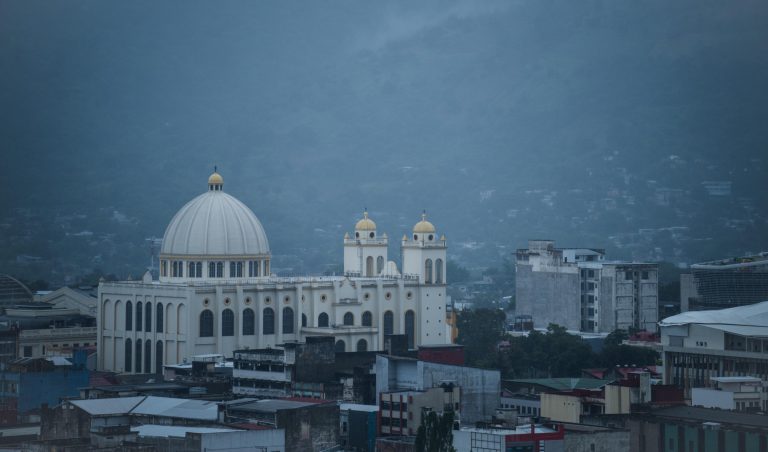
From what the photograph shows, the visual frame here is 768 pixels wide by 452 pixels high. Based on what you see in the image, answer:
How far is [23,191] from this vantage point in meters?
118

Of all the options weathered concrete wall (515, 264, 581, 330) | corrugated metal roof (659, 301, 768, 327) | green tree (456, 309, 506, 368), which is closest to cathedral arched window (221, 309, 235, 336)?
green tree (456, 309, 506, 368)

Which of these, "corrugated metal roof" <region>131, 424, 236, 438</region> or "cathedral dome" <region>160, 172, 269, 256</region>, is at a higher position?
"cathedral dome" <region>160, 172, 269, 256</region>

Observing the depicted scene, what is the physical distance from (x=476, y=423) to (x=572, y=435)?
370cm

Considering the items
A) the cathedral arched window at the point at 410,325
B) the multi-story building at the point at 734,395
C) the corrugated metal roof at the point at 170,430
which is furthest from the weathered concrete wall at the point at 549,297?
the corrugated metal roof at the point at 170,430

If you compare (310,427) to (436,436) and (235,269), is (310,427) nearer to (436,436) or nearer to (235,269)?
(436,436)

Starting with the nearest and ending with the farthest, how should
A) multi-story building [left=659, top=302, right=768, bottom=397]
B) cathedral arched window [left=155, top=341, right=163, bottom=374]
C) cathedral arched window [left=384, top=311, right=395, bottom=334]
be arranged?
1. multi-story building [left=659, top=302, right=768, bottom=397]
2. cathedral arched window [left=155, top=341, right=163, bottom=374]
3. cathedral arched window [left=384, top=311, right=395, bottom=334]

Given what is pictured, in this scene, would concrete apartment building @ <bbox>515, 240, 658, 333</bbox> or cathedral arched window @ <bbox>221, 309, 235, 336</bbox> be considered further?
concrete apartment building @ <bbox>515, 240, 658, 333</bbox>

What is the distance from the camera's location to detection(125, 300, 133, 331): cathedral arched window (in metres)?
87.8

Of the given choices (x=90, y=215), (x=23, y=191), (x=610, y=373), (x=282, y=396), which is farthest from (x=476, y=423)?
(x=90, y=215)

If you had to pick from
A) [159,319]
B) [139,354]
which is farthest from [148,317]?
[139,354]

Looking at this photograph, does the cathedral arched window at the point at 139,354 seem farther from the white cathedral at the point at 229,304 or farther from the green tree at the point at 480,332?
the green tree at the point at 480,332

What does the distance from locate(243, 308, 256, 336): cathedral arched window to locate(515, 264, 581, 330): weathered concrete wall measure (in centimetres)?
3300

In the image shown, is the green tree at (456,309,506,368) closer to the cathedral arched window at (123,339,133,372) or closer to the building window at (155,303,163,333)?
the building window at (155,303,163,333)

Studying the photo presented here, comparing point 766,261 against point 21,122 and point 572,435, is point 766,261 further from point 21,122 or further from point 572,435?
point 21,122
